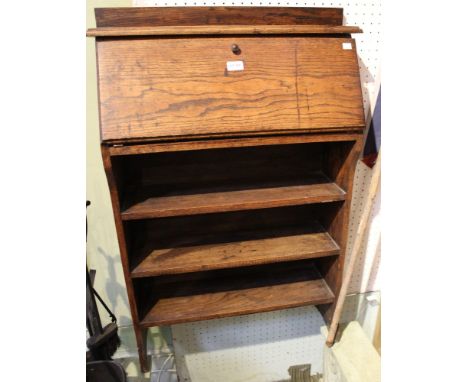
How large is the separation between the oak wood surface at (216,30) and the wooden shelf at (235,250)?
25.9 inches

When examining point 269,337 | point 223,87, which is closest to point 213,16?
point 223,87

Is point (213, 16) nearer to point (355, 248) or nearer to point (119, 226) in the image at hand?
point (119, 226)

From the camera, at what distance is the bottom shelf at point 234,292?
117cm

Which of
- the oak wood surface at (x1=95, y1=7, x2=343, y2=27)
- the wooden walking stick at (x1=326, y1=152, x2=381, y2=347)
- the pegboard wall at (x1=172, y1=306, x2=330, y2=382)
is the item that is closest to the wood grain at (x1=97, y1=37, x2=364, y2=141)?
the oak wood surface at (x1=95, y1=7, x2=343, y2=27)

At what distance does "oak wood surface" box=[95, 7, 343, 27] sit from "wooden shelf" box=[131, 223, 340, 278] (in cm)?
69

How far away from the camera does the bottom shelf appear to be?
1168mm

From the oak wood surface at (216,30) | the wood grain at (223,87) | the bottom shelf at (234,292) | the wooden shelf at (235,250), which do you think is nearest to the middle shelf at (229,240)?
the wooden shelf at (235,250)

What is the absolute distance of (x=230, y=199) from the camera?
3.35 ft

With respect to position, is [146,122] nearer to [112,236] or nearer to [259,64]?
[259,64]

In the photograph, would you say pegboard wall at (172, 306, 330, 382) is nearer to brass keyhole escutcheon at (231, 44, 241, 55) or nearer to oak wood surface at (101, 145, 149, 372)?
oak wood surface at (101, 145, 149, 372)

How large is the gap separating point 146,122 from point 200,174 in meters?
0.36

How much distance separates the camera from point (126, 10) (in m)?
0.91
